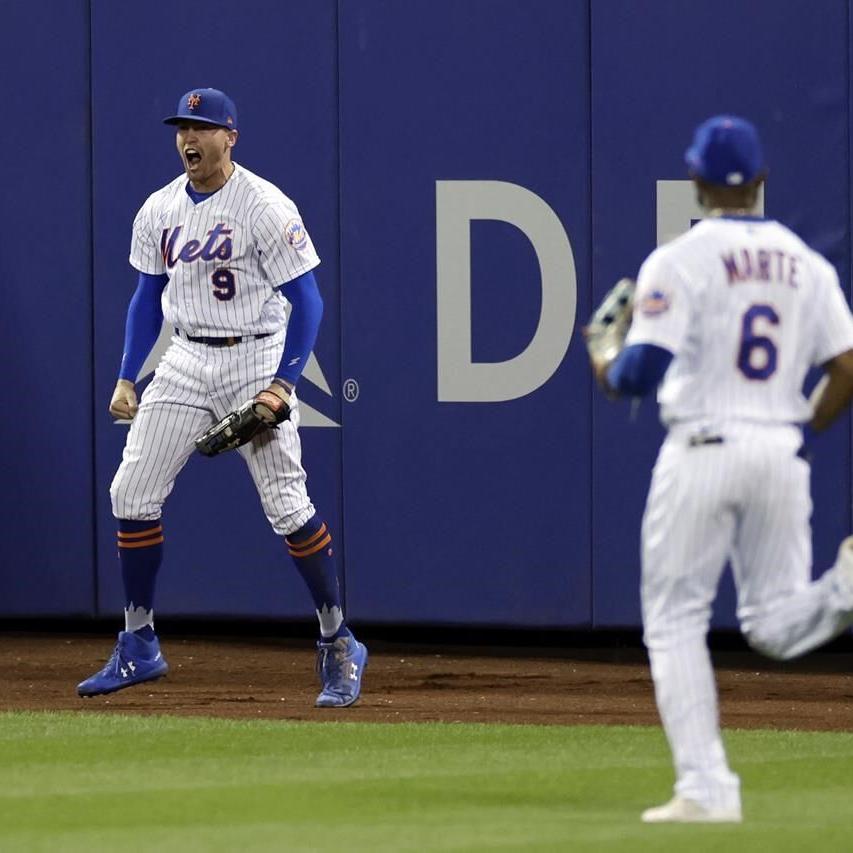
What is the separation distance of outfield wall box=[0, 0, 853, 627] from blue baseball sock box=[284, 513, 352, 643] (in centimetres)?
230

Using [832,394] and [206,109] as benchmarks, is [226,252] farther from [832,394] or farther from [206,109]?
[832,394]

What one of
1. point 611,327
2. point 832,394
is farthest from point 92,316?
point 832,394

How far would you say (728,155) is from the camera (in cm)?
508

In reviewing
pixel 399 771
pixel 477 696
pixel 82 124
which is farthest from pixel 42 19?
pixel 399 771

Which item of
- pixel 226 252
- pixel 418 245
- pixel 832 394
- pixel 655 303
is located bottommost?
pixel 832 394

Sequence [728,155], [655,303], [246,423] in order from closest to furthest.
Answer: [655,303]
[728,155]
[246,423]

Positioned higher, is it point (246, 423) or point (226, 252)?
point (226, 252)

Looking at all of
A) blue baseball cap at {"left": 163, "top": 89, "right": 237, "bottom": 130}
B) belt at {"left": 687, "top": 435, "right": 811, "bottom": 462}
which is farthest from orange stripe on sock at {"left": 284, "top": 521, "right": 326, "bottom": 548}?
belt at {"left": 687, "top": 435, "right": 811, "bottom": 462}

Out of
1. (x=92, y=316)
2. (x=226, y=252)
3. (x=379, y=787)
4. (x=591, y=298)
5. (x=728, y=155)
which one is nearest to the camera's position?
(x=728, y=155)

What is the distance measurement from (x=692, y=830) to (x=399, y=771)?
1.55 meters

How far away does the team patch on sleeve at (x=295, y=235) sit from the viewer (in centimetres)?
782

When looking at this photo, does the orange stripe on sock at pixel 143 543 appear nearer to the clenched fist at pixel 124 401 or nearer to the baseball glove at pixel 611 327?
→ the clenched fist at pixel 124 401

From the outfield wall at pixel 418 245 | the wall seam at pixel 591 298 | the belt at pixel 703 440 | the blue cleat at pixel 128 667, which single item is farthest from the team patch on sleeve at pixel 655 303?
the wall seam at pixel 591 298

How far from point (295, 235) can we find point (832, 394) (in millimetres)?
2994
